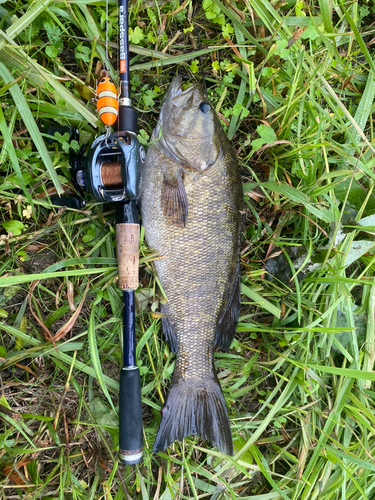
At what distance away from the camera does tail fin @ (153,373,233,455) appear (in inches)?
78.9

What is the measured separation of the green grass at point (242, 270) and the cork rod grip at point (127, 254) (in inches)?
5.8

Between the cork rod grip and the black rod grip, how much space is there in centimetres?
50

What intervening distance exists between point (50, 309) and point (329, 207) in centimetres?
197

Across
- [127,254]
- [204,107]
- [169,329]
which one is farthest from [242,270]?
[204,107]

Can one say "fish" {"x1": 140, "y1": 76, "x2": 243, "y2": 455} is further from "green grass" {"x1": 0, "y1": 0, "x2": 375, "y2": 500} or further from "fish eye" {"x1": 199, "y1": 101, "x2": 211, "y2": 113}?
"green grass" {"x1": 0, "y1": 0, "x2": 375, "y2": 500}

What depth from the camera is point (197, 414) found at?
203cm

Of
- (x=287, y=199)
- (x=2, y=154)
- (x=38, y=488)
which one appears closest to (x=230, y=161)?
(x=287, y=199)

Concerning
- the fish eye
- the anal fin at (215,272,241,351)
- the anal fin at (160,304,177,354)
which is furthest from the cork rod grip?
the fish eye

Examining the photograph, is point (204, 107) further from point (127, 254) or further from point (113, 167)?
point (127, 254)

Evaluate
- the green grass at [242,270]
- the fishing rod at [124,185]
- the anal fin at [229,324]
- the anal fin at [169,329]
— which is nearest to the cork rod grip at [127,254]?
the fishing rod at [124,185]

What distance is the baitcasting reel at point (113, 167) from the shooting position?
1733 mm

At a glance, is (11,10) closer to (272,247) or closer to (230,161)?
(230,161)

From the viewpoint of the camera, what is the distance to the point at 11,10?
1827 millimetres

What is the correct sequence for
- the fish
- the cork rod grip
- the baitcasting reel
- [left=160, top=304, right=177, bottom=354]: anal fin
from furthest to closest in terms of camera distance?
[left=160, top=304, right=177, bottom=354]: anal fin → the fish → the cork rod grip → the baitcasting reel
